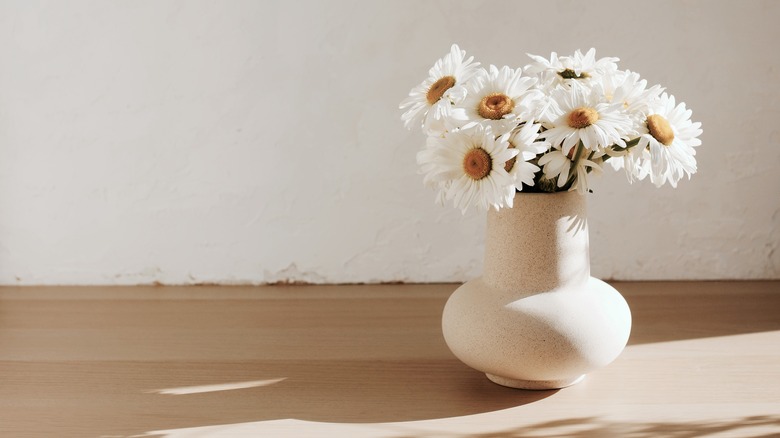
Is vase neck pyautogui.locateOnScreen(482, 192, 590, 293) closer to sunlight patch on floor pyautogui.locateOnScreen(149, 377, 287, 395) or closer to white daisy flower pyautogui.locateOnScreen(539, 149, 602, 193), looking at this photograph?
white daisy flower pyautogui.locateOnScreen(539, 149, 602, 193)

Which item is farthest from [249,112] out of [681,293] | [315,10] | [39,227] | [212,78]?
[681,293]

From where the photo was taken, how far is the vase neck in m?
0.93

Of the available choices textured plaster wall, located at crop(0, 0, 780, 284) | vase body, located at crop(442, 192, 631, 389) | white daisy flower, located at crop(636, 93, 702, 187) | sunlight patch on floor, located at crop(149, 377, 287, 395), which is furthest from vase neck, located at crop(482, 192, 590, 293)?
textured plaster wall, located at crop(0, 0, 780, 284)

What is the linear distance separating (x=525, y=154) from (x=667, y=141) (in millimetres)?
169

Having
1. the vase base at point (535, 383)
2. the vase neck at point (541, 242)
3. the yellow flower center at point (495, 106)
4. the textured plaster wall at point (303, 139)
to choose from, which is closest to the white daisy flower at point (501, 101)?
the yellow flower center at point (495, 106)

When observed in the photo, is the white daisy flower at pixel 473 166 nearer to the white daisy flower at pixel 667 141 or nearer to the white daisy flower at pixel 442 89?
the white daisy flower at pixel 442 89

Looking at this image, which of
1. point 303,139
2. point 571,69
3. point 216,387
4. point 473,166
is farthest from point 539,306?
point 303,139

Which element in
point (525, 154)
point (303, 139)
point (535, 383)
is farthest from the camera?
point (303, 139)

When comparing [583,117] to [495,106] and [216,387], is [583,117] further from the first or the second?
[216,387]

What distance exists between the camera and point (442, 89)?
0.92 meters

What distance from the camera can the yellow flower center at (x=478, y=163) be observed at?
2.82 ft

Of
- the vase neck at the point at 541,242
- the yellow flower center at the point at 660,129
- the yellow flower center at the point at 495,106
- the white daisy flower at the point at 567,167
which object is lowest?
the vase neck at the point at 541,242

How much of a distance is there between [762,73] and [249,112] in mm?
1040

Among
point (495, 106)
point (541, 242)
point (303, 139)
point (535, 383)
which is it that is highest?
point (303, 139)
